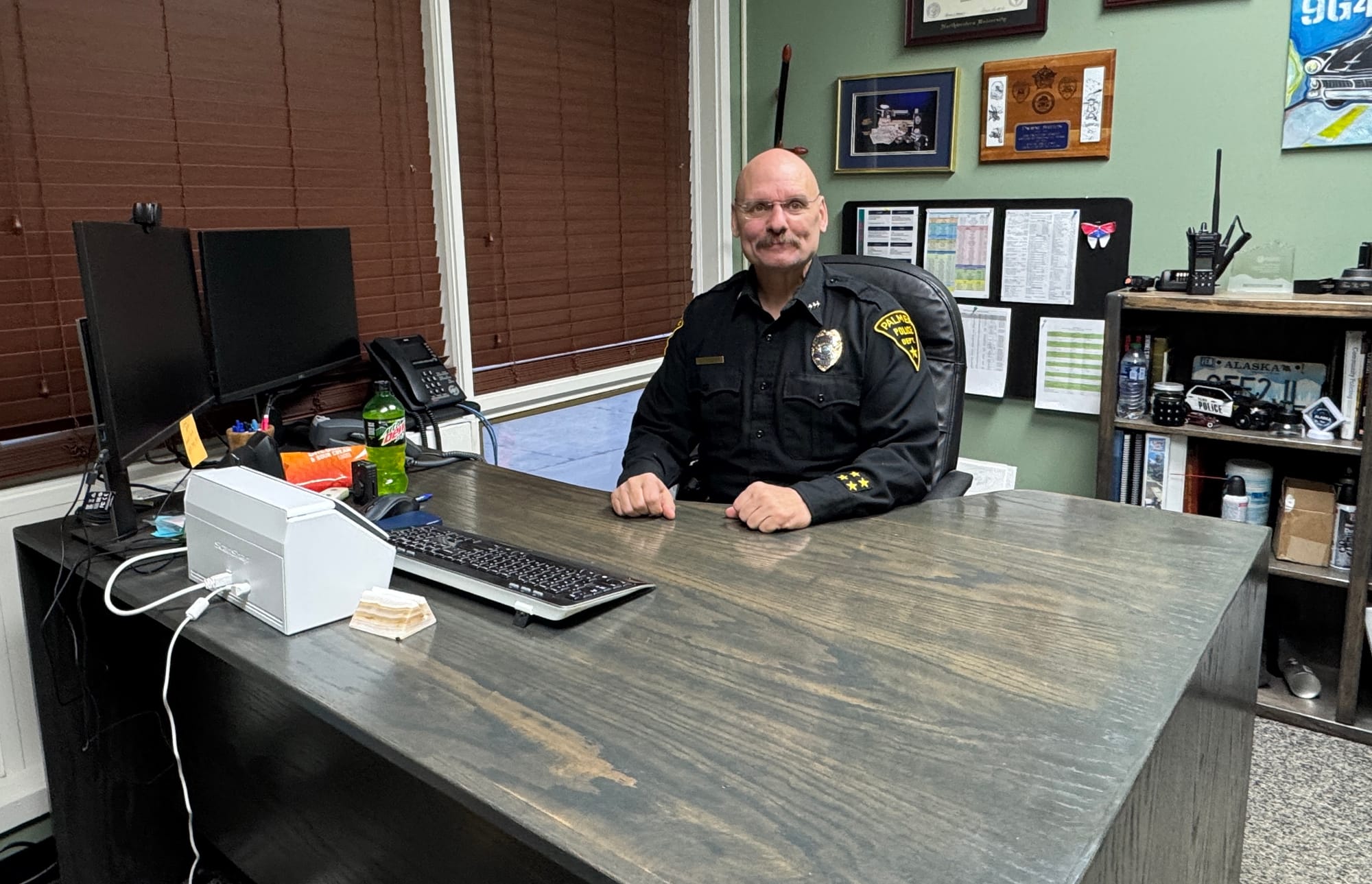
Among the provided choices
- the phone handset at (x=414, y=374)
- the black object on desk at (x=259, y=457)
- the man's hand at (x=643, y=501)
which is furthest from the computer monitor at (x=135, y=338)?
the man's hand at (x=643, y=501)

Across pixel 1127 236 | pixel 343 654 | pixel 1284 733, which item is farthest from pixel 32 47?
pixel 1284 733

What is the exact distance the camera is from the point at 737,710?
0.99 meters

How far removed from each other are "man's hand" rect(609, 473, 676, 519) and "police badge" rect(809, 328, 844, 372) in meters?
0.55

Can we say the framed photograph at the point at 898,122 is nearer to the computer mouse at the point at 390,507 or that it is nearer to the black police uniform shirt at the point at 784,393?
the black police uniform shirt at the point at 784,393

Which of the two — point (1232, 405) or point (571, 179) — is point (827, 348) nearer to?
point (1232, 405)

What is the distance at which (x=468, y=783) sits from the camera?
0.87 m

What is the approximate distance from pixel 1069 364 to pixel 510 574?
219cm

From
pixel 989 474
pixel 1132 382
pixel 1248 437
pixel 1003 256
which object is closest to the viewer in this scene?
pixel 1248 437

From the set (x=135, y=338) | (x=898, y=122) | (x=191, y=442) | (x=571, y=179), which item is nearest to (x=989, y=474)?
(x=898, y=122)

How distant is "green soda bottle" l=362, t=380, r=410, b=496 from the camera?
1853 millimetres

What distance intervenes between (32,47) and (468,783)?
5.81 ft

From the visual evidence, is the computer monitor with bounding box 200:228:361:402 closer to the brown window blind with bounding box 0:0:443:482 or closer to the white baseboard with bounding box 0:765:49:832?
the brown window blind with bounding box 0:0:443:482

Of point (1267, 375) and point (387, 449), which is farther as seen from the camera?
point (1267, 375)

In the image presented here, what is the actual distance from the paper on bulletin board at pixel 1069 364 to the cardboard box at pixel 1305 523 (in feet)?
1.83
